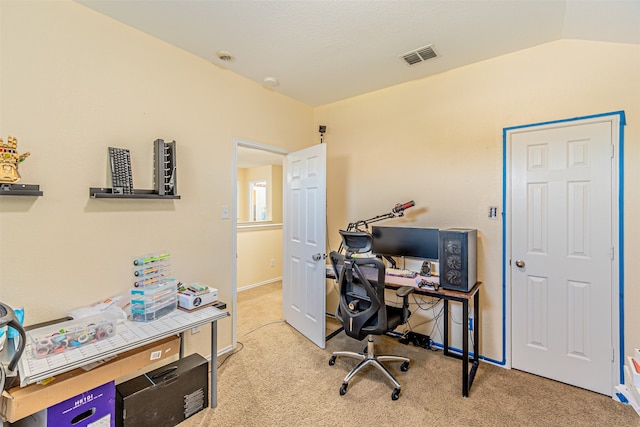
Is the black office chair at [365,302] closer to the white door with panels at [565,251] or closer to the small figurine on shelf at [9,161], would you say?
the white door with panels at [565,251]

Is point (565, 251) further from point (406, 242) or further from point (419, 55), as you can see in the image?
point (419, 55)

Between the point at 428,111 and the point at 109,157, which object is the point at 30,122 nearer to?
the point at 109,157

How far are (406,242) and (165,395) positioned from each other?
226 centimetres

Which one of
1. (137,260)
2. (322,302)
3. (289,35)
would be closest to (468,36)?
(289,35)

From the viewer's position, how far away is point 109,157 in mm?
2018

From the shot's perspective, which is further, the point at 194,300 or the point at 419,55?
the point at 419,55

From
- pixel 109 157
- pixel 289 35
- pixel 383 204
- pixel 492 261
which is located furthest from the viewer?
pixel 383 204

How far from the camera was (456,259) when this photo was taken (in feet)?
7.67

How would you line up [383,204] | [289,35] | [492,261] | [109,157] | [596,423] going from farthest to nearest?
[383,204] < [492,261] < [289,35] < [109,157] < [596,423]

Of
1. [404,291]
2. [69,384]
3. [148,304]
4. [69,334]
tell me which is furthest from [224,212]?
[404,291]

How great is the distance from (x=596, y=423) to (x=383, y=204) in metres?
2.25

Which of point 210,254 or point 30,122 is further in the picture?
point 210,254

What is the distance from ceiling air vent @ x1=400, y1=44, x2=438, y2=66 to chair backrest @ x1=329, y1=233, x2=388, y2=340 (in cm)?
174

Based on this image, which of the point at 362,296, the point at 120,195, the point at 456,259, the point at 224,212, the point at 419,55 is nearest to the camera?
the point at 120,195
